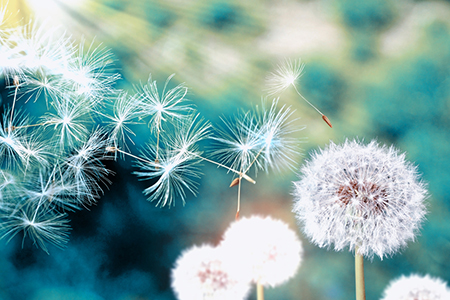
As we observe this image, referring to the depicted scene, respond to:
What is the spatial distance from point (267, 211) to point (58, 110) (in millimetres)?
640

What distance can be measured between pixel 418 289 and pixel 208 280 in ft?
1.60

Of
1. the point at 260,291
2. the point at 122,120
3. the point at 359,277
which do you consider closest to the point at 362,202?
the point at 359,277

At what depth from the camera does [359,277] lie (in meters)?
0.73

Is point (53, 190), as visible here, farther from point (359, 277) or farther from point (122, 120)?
point (359, 277)

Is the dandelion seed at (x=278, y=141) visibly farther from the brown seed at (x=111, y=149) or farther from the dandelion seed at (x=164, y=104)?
the brown seed at (x=111, y=149)

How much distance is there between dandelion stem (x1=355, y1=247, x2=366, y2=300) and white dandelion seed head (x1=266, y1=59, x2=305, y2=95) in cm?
44

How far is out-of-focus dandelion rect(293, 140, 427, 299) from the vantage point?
66cm

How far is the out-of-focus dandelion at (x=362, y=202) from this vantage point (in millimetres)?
661

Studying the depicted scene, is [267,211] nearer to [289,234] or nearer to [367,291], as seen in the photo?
[289,234]

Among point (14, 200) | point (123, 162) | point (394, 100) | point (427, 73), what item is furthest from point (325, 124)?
point (14, 200)

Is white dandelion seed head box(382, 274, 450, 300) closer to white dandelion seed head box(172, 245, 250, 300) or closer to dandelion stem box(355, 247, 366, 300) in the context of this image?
dandelion stem box(355, 247, 366, 300)

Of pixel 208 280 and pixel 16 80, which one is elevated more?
pixel 16 80

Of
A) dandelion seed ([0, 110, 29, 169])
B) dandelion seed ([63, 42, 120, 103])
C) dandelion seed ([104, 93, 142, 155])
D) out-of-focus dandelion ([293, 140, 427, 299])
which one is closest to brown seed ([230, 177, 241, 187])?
out-of-focus dandelion ([293, 140, 427, 299])

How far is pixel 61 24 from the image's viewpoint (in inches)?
33.4
